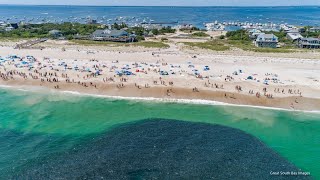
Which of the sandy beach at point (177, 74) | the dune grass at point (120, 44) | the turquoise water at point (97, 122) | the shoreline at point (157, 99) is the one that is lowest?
the turquoise water at point (97, 122)

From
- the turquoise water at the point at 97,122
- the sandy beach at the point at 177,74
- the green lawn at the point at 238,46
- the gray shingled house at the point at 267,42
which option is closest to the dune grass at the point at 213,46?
the green lawn at the point at 238,46

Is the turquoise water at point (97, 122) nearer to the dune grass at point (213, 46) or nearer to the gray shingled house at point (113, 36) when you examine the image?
the dune grass at point (213, 46)

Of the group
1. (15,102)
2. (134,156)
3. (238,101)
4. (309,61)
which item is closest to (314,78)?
(309,61)

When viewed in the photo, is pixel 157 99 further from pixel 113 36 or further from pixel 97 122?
pixel 113 36

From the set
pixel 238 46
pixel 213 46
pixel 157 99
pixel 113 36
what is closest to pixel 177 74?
pixel 157 99

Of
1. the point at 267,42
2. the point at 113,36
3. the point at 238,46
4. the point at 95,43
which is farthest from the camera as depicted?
the point at 113,36

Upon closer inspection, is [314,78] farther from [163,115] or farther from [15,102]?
[15,102]
